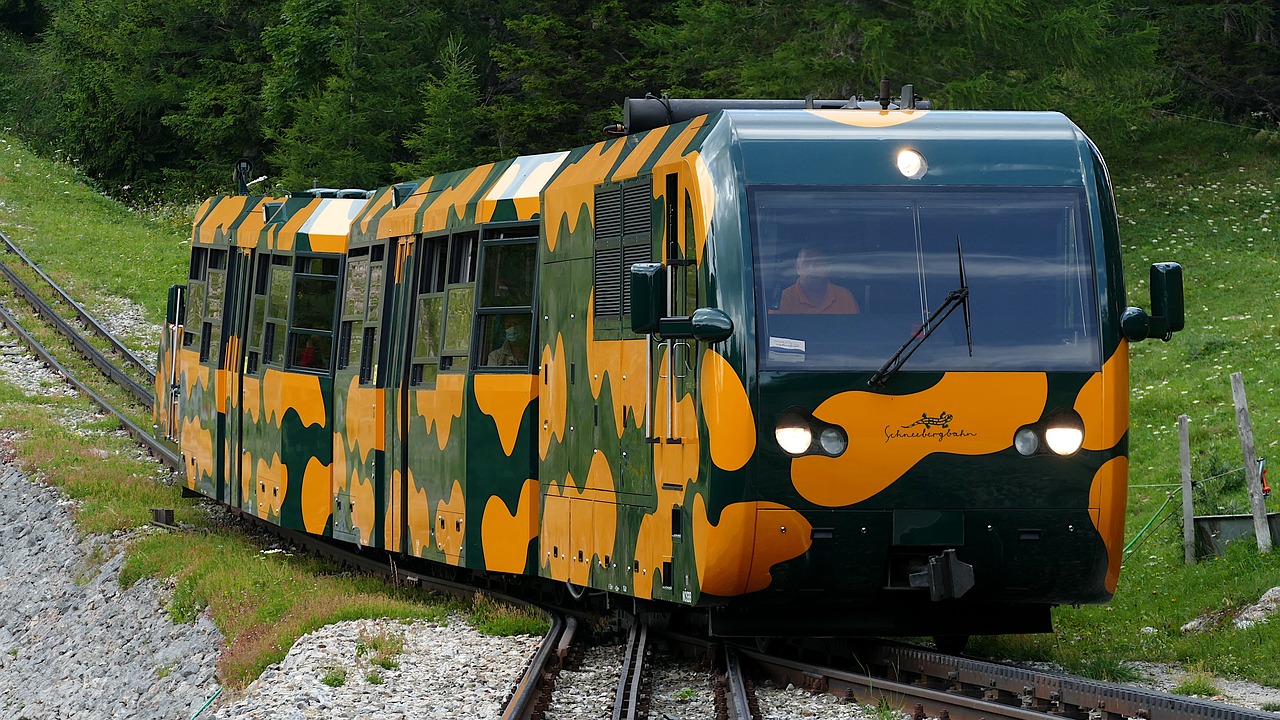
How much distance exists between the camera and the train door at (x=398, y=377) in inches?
509

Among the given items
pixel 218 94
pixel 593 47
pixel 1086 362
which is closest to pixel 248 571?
pixel 1086 362

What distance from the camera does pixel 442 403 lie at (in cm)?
1220

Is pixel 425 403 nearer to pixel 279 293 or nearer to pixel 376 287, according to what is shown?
pixel 376 287

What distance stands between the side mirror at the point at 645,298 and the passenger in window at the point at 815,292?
2.14ft

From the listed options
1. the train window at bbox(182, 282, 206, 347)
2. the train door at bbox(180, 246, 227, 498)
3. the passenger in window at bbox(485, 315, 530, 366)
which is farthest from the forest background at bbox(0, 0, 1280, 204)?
the passenger in window at bbox(485, 315, 530, 366)

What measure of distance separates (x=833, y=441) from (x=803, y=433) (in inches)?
6.5

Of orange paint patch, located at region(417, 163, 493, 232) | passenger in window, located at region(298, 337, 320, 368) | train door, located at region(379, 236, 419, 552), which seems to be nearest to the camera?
orange paint patch, located at region(417, 163, 493, 232)

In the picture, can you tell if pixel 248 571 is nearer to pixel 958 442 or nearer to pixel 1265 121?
pixel 958 442

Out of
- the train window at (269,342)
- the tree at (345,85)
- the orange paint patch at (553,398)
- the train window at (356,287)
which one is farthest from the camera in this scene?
the tree at (345,85)

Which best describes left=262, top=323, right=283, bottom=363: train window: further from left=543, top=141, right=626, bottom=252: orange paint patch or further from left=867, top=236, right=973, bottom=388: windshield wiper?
left=867, top=236, right=973, bottom=388: windshield wiper

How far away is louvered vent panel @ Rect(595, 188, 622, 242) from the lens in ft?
32.0

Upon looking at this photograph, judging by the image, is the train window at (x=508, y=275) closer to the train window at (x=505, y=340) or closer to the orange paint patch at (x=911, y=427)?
the train window at (x=505, y=340)

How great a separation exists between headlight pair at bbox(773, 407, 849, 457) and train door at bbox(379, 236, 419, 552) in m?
5.11

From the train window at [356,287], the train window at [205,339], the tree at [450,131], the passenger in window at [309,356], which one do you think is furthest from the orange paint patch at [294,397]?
the tree at [450,131]
